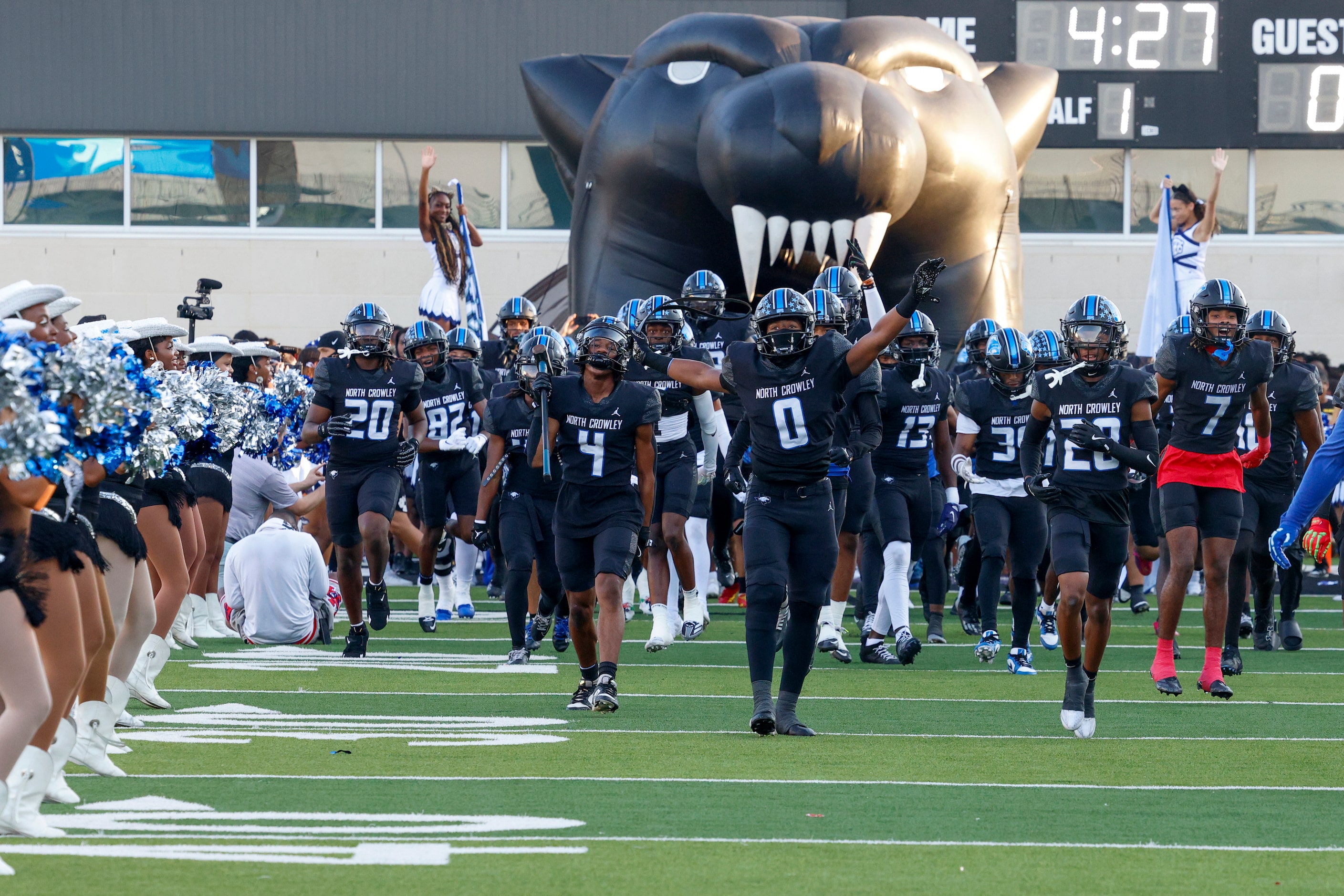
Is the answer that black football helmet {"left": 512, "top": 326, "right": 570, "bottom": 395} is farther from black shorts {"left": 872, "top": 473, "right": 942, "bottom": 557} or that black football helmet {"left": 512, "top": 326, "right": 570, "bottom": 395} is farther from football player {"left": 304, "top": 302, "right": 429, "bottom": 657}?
black shorts {"left": 872, "top": 473, "right": 942, "bottom": 557}

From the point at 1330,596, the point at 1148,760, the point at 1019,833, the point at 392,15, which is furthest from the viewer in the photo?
the point at 392,15

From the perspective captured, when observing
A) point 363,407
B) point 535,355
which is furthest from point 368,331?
point 535,355

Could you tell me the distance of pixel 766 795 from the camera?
5.99 meters

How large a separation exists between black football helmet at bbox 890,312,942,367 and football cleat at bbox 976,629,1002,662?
163 cm

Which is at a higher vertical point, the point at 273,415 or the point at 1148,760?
the point at 273,415

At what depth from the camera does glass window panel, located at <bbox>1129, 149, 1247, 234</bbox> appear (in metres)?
22.9

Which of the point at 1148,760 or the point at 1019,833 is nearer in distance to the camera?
the point at 1019,833

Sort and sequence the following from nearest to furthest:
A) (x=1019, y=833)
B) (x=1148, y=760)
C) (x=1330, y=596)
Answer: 1. (x=1019, y=833)
2. (x=1148, y=760)
3. (x=1330, y=596)

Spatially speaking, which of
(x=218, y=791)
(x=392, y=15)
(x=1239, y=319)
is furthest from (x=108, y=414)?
(x=392, y=15)

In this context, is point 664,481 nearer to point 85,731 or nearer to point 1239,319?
point 1239,319

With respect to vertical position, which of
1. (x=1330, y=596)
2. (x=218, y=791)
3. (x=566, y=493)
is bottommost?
(x=1330, y=596)

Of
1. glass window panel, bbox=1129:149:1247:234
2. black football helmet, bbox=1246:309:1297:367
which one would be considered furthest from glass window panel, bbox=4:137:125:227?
black football helmet, bbox=1246:309:1297:367

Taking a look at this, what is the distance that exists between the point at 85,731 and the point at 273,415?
556cm

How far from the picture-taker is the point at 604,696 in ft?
26.7
